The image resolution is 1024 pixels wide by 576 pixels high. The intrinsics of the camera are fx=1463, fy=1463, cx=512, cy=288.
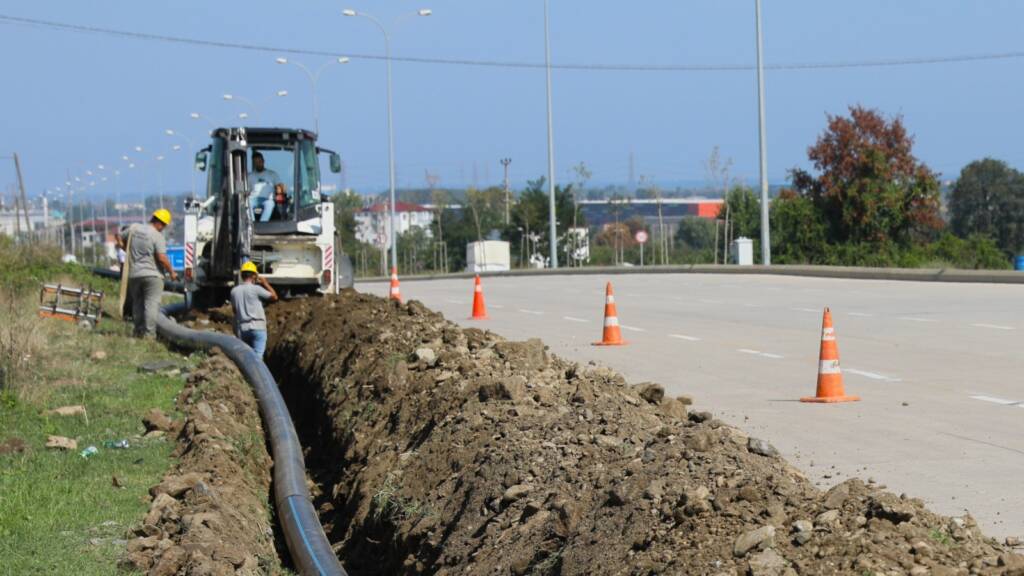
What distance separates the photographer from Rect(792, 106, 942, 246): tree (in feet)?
184

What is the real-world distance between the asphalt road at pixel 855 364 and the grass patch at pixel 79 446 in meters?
4.45

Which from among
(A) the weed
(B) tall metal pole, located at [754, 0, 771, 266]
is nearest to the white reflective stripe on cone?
(A) the weed

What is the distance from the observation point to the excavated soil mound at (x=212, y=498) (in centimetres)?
812

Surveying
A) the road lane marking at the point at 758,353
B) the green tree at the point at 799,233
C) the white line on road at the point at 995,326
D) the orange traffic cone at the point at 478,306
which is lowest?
the road lane marking at the point at 758,353

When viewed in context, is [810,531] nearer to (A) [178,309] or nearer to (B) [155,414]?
(B) [155,414]

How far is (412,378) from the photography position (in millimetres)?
13945

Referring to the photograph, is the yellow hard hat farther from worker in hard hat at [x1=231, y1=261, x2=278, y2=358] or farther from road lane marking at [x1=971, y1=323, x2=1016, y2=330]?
road lane marking at [x1=971, y1=323, x2=1016, y2=330]

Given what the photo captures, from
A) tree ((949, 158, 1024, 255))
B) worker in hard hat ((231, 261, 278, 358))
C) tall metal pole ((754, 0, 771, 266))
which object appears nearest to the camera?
worker in hard hat ((231, 261, 278, 358))

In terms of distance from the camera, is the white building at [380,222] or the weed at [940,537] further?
the white building at [380,222]

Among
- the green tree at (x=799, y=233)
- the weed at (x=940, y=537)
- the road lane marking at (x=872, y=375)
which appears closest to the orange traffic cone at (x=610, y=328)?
the road lane marking at (x=872, y=375)

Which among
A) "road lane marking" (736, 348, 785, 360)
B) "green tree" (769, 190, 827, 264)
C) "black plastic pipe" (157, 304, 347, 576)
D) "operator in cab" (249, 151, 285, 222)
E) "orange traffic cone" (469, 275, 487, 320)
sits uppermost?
"operator in cab" (249, 151, 285, 222)

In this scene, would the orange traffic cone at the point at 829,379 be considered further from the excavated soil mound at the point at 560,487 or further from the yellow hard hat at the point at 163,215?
the yellow hard hat at the point at 163,215

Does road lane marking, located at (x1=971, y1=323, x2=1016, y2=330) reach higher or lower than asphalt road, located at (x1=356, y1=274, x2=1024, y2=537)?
higher

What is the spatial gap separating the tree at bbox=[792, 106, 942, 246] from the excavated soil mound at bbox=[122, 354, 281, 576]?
44428 millimetres
